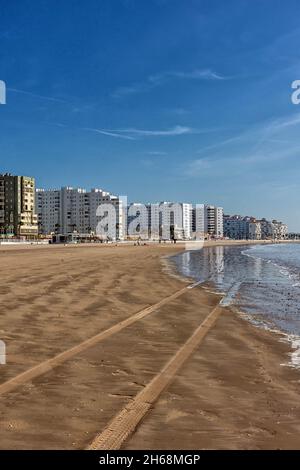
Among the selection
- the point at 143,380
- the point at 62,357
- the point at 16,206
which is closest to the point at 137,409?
the point at 143,380

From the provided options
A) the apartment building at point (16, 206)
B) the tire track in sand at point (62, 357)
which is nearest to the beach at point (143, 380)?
the tire track in sand at point (62, 357)

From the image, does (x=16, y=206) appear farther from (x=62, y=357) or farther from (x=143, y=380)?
(x=143, y=380)

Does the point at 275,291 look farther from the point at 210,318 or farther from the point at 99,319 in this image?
the point at 99,319

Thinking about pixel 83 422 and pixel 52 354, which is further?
pixel 52 354

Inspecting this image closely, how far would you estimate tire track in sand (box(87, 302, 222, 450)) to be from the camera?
447cm

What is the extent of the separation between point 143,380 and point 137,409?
1.23 metres

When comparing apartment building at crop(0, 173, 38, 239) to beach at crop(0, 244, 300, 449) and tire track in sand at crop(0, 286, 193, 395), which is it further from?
beach at crop(0, 244, 300, 449)

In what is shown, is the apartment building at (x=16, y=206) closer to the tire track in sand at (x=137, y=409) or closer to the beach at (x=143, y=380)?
the beach at (x=143, y=380)

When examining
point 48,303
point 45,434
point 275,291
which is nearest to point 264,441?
point 45,434

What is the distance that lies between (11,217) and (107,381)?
→ 191 meters

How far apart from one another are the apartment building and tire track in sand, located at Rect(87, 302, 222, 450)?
185087mm

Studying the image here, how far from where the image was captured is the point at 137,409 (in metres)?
5.38

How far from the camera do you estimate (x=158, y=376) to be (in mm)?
6859
